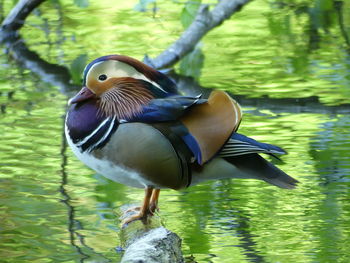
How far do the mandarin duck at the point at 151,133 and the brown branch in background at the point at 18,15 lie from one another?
12.1 feet

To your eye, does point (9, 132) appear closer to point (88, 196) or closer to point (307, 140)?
point (88, 196)

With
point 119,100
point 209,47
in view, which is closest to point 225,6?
point 209,47

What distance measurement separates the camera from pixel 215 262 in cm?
336

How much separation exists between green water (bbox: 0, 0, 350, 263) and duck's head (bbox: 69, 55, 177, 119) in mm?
560

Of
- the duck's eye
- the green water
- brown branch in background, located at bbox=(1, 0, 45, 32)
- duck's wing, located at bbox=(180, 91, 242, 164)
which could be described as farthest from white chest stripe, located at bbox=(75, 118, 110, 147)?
brown branch in background, located at bbox=(1, 0, 45, 32)

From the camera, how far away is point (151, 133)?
127 inches

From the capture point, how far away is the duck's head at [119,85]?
3.24 meters

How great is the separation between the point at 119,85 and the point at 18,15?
391 centimetres

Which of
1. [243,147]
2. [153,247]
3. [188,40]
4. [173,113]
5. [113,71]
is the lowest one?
[188,40]

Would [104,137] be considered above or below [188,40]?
above

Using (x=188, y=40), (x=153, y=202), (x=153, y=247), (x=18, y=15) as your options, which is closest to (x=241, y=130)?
(x=188, y=40)

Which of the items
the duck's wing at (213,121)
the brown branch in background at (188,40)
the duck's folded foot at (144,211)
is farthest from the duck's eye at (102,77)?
the brown branch in background at (188,40)

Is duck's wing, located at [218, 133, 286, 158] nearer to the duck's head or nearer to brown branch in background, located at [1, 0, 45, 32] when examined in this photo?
the duck's head

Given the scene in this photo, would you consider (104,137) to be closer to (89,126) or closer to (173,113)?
(89,126)
